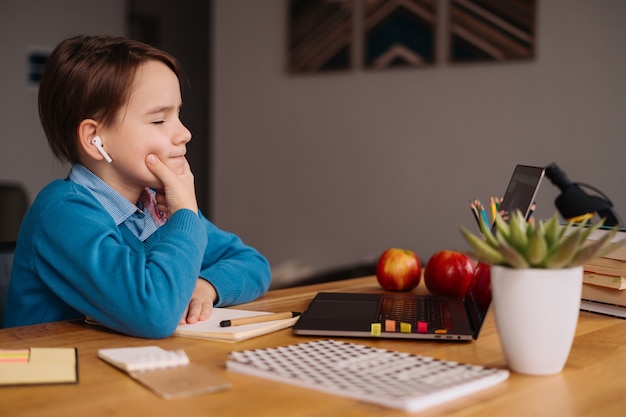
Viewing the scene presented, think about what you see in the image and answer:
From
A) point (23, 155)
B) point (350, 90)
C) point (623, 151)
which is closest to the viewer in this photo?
point (623, 151)

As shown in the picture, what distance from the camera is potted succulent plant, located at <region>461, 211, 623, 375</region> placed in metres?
0.93

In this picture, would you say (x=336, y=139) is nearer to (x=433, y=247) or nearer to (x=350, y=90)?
(x=350, y=90)

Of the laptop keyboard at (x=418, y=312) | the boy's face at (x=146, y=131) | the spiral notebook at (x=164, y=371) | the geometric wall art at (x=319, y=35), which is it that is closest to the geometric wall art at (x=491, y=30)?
the geometric wall art at (x=319, y=35)

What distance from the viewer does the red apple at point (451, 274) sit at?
1518 mm

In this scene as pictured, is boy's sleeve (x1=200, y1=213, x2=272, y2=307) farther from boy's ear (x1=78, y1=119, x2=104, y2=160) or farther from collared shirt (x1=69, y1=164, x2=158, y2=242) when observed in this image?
boy's ear (x1=78, y1=119, x2=104, y2=160)

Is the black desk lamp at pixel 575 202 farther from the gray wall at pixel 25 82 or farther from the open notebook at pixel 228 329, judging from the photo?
the gray wall at pixel 25 82

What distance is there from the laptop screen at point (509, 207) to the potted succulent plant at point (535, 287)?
0.19m

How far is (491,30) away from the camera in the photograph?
140 inches

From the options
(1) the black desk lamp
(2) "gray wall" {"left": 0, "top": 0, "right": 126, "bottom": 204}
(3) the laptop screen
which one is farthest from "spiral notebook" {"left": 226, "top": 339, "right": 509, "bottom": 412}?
(2) "gray wall" {"left": 0, "top": 0, "right": 126, "bottom": 204}

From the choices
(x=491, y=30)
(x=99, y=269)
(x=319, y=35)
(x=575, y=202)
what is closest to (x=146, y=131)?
(x=99, y=269)

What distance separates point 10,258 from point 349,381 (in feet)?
3.04

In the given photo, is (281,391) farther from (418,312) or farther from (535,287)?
(418,312)

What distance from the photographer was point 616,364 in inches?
41.2

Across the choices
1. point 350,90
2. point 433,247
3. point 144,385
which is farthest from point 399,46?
point 144,385
